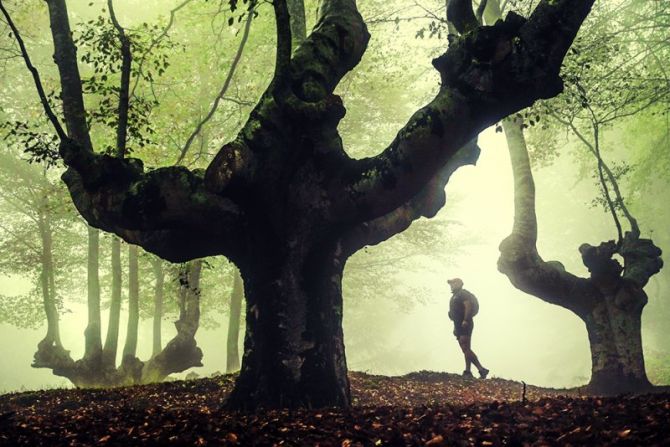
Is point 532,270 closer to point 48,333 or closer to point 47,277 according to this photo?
point 48,333

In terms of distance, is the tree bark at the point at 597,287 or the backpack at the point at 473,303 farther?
the backpack at the point at 473,303

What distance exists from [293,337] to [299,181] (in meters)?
1.98

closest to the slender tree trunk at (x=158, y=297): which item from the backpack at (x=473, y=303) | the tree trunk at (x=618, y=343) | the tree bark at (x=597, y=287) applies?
the backpack at (x=473, y=303)

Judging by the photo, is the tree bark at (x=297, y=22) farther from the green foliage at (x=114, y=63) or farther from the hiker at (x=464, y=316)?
the hiker at (x=464, y=316)

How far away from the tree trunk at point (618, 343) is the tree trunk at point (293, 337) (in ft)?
19.6

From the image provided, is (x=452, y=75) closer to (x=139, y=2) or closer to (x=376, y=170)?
(x=376, y=170)

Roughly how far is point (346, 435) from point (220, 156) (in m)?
3.48

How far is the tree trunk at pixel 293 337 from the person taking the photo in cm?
513

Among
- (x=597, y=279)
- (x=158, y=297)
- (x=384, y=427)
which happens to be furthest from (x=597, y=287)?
(x=158, y=297)

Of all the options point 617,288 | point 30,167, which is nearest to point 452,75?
point 617,288

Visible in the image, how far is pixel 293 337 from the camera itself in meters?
5.23

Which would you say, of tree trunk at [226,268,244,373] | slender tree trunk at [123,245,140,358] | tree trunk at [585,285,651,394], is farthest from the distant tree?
slender tree trunk at [123,245,140,358]

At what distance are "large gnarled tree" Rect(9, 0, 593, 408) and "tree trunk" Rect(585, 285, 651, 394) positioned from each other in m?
5.72

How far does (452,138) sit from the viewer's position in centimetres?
509
